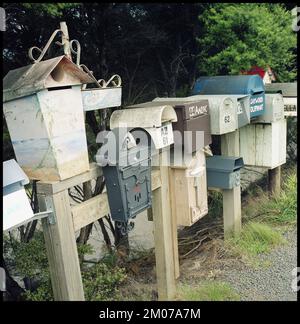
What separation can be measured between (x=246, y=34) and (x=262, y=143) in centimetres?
141

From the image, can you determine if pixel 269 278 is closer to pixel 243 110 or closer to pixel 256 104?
pixel 243 110

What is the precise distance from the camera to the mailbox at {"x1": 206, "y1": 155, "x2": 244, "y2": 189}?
14.3ft

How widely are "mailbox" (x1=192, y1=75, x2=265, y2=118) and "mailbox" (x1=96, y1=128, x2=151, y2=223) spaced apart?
1.74 metres

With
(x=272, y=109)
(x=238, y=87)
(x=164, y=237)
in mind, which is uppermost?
(x=238, y=87)

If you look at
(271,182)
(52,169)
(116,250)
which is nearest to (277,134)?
(271,182)

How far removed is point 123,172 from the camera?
287cm

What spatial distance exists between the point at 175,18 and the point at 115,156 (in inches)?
115

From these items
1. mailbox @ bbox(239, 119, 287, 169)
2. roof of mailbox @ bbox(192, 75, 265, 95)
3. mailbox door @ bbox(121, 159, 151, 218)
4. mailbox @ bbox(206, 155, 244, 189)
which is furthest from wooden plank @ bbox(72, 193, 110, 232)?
mailbox @ bbox(239, 119, 287, 169)

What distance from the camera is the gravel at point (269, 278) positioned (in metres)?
3.69

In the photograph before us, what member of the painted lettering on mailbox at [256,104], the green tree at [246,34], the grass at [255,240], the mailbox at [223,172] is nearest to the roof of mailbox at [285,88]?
the green tree at [246,34]

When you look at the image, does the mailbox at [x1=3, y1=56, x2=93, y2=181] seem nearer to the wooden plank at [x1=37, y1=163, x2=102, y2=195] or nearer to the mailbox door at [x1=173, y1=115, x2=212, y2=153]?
the wooden plank at [x1=37, y1=163, x2=102, y2=195]

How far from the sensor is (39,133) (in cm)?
249

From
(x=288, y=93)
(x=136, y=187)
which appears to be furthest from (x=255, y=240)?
(x=136, y=187)

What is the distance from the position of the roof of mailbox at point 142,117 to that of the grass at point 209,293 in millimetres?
1594
